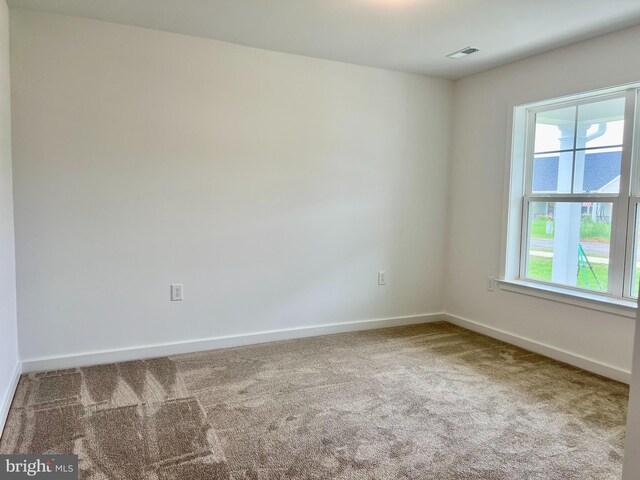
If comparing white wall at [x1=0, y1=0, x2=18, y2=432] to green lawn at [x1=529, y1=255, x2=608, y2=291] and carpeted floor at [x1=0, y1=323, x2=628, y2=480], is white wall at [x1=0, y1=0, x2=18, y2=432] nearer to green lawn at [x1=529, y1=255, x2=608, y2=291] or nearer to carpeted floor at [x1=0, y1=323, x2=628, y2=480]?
carpeted floor at [x1=0, y1=323, x2=628, y2=480]

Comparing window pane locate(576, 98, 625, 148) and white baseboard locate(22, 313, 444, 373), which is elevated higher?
window pane locate(576, 98, 625, 148)

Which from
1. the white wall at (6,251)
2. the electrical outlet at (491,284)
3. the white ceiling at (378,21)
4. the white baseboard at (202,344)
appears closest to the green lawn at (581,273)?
the electrical outlet at (491,284)

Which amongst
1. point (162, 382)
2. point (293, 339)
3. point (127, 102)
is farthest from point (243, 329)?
point (127, 102)

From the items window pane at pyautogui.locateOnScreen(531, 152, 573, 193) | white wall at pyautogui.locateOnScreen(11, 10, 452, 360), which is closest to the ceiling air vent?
white wall at pyautogui.locateOnScreen(11, 10, 452, 360)

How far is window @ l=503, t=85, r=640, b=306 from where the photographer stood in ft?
9.93

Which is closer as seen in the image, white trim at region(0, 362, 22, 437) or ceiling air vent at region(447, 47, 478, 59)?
→ white trim at region(0, 362, 22, 437)

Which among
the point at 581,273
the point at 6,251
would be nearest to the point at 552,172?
the point at 581,273

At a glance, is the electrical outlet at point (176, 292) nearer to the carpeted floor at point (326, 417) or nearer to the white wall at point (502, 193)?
the carpeted floor at point (326, 417)

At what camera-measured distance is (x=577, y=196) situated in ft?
10.9

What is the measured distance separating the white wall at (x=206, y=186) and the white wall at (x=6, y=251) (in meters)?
0.13

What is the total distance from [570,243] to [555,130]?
0.93 m

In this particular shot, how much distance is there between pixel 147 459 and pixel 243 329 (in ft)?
5.34

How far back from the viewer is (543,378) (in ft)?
9.86

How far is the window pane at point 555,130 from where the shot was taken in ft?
11.2
